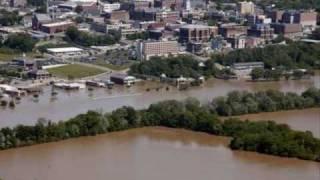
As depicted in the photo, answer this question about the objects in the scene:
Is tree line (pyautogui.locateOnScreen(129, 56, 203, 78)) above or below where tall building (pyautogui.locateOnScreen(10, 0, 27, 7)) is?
below

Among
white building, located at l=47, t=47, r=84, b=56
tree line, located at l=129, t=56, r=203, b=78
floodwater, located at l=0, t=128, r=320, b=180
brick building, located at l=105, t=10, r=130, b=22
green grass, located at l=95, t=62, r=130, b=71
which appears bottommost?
green grass, located at l=95, t=62, r=130, b=71

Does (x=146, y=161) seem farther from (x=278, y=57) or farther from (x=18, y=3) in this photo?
(x=18, y=3)

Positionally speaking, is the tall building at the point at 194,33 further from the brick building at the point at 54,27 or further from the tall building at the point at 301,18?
the brick building at the point at 54,27

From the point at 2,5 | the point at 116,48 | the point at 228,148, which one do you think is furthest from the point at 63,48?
the point at 228,148

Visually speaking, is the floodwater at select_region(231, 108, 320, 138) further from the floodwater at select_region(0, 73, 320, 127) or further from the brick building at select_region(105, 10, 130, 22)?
the brick building at select_region(105, 10, 130, 22)

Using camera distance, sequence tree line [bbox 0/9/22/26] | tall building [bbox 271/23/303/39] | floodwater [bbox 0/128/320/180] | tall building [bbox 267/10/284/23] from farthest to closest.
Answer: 1. tall building [bbox 267/10/284/23]
2. tree line [bbox 0/9/22/26]
3. tall building [bbox 271/23/303/39]
4. floodwater [bbox 0/128/320/180]

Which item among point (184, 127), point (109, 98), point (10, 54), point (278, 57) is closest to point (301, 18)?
point (278, 57)

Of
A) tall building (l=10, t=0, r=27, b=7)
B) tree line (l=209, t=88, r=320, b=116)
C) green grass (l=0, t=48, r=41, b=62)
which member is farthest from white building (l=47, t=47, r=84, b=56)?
tall building (l=10, t=0, r=27, b=7)

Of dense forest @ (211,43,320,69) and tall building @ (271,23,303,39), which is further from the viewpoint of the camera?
tall building @ (271,23,303,39)

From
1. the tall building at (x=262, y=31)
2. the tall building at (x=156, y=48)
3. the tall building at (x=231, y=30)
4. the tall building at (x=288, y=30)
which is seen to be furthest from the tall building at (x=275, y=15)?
the tall building at (x=156, y=48)
